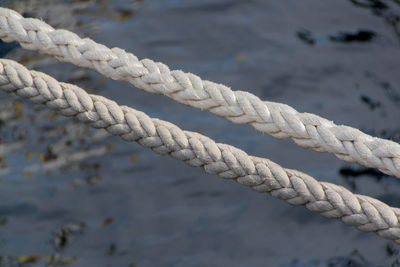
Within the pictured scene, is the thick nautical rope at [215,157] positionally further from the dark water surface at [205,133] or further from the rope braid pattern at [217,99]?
the dark water surface at [205,133]

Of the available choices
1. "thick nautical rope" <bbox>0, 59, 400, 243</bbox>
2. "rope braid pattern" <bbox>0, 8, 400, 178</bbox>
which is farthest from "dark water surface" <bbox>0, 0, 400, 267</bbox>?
"rope braid pattern" <bbox>0, 8, 400, 178</bbox>

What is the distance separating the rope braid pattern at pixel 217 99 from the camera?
51.3 inches

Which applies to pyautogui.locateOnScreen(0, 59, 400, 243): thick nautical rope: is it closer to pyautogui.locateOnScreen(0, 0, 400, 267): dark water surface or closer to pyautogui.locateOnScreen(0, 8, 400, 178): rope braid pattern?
pyautogui.locateOnScreen(0, 8, 400, 178): rope braid pattern

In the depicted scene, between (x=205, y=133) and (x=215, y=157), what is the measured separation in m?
1.00

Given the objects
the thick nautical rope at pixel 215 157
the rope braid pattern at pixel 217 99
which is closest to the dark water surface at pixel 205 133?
the thick nautical rope at pixel 215 157

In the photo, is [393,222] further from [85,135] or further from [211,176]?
[85,135]

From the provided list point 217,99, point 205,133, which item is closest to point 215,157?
point 217,99

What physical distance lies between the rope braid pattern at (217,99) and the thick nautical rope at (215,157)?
0.26ft

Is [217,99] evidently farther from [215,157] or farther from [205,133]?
[205,133]

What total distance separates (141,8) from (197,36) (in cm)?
33

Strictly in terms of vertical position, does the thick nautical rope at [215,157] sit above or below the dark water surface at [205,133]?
above

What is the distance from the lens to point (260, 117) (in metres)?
1.34

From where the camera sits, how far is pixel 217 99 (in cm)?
135

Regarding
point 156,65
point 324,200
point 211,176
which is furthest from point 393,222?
point 211,176
